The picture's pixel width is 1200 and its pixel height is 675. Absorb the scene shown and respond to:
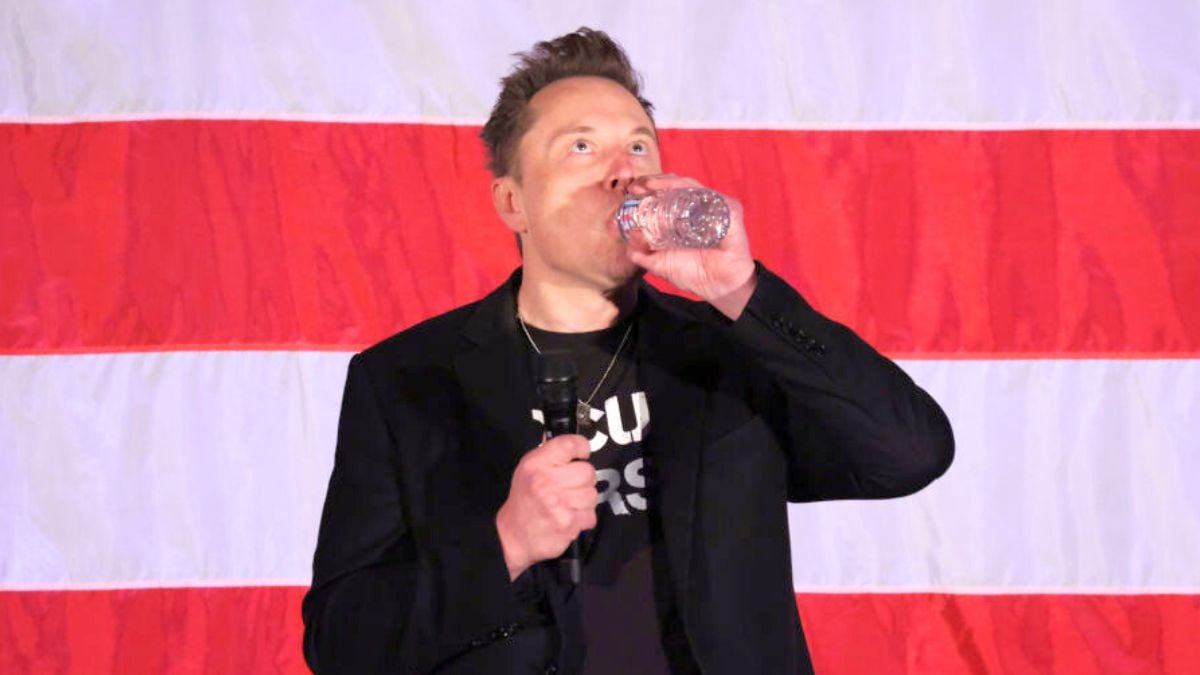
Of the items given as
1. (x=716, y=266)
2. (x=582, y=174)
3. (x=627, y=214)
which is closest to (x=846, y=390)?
(x=716, y=266)

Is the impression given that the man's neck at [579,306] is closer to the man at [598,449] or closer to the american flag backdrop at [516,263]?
the man at [598,449]

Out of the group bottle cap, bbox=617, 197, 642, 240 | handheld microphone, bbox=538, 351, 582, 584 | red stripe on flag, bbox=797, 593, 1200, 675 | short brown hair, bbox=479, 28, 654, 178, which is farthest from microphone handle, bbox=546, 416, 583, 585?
red stripe on flag, bbox=797, 593, 1200, 675

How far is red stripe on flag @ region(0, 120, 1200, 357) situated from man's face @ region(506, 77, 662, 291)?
82 cm

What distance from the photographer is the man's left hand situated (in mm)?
1365

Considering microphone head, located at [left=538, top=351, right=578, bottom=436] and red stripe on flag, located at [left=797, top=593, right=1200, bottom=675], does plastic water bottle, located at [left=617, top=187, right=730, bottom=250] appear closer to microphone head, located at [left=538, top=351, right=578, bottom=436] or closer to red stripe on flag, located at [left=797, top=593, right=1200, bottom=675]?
microphone head, located at [left=538, top=351, right=578, bottom=436]

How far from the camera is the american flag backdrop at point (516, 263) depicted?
2.42 m

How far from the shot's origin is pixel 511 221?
1720 mm

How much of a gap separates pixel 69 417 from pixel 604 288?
1284 mm

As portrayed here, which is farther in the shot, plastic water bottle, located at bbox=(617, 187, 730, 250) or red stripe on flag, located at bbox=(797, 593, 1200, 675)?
red stripe on flag, located at bbox=(797, 593, 1200, 675)

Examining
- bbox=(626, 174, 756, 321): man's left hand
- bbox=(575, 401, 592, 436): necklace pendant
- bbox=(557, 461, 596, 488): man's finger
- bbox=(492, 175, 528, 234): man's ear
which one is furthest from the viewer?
bbox=(492, 175, 528, 234): man's ear

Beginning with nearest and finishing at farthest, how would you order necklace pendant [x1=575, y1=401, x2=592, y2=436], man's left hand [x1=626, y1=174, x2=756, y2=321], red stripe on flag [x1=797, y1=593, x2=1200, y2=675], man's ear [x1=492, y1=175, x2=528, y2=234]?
man's left hand [x1=626, y1=174, x2=756, y2=321] → necklace pendant [x1=575, y1=401, x2=592, y2=436] → man's ear [x1=492, y1=175, x2=528, y2=234] → red stripe on flag [x1=797, y1=593, x2=1200, y2=675]

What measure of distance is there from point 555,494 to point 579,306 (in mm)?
423

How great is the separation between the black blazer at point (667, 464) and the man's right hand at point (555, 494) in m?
0.09

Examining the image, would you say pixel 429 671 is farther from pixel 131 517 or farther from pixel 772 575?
pixel 131 517
